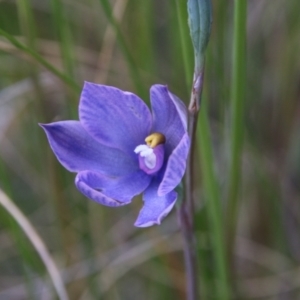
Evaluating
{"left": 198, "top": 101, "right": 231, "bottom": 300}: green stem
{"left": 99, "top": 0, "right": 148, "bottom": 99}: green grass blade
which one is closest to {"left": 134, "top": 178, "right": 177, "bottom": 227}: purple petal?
{"left": 198, "top": 101, "right": 231, "bottom": 300}: green stem

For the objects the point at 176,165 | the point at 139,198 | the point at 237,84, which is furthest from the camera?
the point at 139,198

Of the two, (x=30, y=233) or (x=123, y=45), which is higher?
(x=123, y=45)

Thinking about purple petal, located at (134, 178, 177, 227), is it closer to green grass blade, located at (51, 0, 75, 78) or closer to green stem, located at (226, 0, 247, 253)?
green stem, located at (226, 0, 247, 253)

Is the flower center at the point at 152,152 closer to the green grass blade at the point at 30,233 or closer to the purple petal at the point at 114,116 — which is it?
the purple petal at the point at 114,116

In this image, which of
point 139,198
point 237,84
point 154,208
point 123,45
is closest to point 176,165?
point 154,208

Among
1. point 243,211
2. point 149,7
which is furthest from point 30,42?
point 243,211

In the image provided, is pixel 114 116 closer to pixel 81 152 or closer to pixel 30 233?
pixel 81 152
